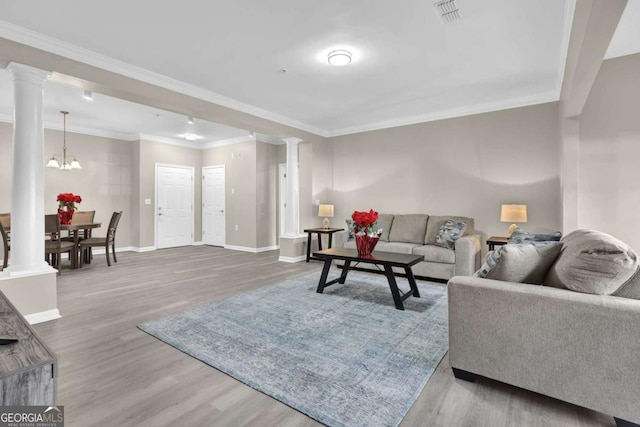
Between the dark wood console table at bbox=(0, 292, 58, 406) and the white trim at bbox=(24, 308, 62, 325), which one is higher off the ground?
the dark wood console table at bbox=(0, 292, 58, 406)

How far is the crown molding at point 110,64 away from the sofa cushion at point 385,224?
9.15 ft

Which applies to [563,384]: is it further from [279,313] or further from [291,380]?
[279,313]

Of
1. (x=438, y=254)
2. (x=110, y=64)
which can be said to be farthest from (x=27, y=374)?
(x=438, y=254)

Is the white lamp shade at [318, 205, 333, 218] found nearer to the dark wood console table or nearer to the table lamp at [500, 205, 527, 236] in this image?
the table lamp at [500, 205, 527, 236]

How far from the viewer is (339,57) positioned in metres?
3.36

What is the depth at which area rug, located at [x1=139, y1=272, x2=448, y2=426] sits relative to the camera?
1835mm

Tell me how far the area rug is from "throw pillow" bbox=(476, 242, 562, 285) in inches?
31.4

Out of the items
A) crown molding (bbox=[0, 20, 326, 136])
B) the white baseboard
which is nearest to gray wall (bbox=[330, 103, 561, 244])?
the white baseboard

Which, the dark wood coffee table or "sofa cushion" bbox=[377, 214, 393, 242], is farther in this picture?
"sofa cushion" bbox=[377, 214, 393, 242]

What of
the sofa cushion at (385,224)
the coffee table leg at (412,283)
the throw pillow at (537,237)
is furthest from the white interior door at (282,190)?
the throw pillow at (537,237)

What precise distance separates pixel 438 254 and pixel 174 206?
248 inches

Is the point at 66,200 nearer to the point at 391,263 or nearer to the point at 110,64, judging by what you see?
the point at 110,64

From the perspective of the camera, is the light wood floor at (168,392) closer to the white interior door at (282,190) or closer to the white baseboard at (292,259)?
the white baseboard at (292,259)

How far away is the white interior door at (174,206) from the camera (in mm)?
7563
